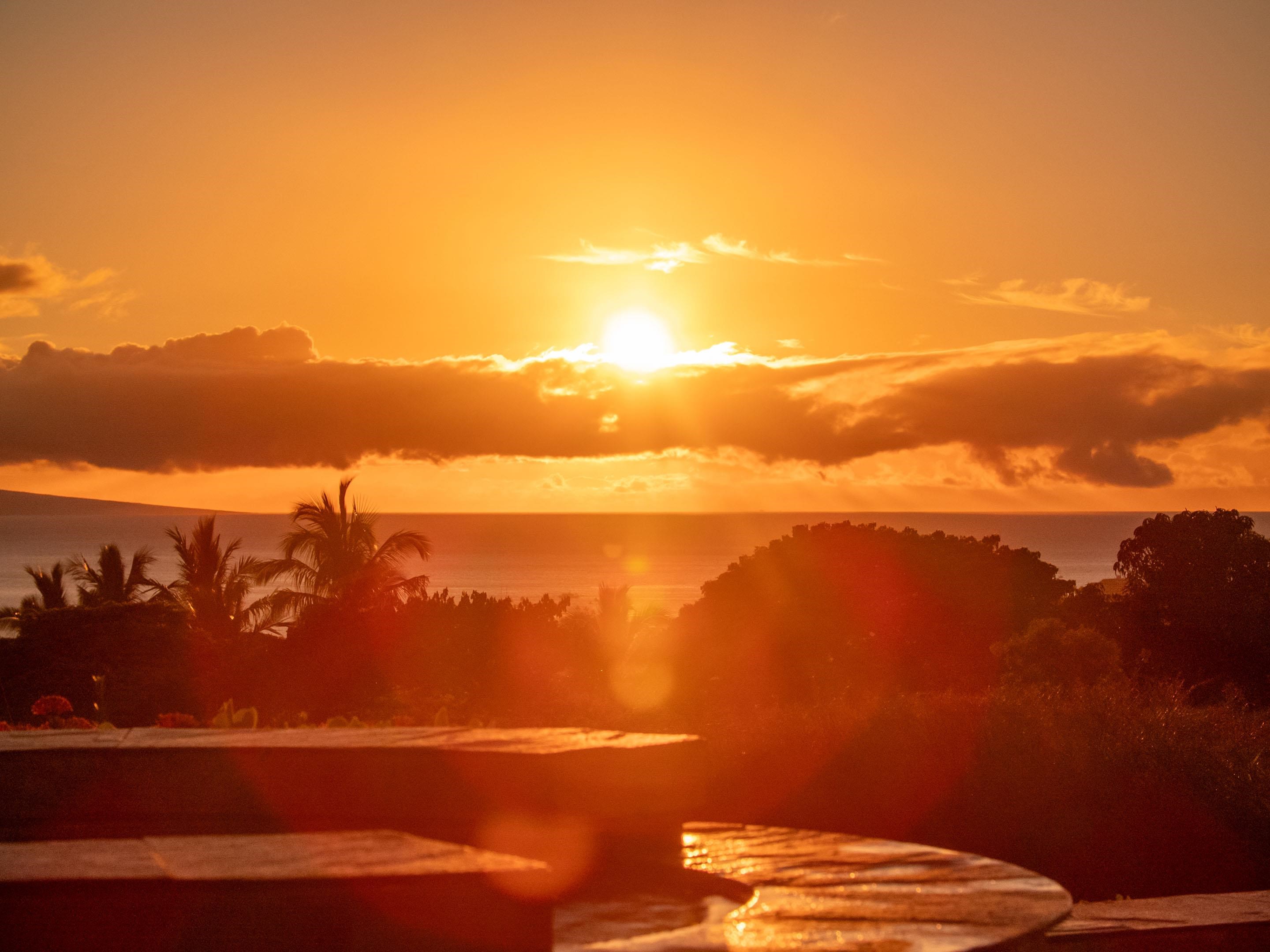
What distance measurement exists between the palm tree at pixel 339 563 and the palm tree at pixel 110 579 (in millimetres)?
8275

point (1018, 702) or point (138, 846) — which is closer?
point (138, 846)

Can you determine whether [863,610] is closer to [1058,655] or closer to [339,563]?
[1058,655]

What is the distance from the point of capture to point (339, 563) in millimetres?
26625

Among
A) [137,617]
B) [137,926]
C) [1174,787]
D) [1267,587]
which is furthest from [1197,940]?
[1267,587]

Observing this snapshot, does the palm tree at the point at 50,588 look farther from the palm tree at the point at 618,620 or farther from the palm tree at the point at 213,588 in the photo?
the palm tree at the point at 618,620

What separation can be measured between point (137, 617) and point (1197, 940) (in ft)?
84.6

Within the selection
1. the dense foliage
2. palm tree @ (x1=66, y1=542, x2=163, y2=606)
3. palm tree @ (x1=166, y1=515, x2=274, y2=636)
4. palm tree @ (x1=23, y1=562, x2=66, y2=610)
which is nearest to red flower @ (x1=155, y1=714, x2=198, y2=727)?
the dense foliage

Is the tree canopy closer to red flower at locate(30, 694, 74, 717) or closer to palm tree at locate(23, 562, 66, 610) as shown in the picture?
red flower at locate(30, 694, 74, 717)

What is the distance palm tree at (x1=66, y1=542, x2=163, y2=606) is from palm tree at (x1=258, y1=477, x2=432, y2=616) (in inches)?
326

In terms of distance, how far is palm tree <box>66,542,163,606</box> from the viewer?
109 ft

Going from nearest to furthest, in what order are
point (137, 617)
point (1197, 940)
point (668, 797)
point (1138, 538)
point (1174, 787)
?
point (668, 797) < point (1197, 940) < point (1174, 787) < point (137, 617) < point (1138, 538)

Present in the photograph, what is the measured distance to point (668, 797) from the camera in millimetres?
5422

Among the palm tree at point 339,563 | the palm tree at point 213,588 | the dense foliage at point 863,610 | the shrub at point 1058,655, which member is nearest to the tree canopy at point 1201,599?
the dense foliage at point 863,610

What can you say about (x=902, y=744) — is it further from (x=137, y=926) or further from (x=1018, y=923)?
(x=137, y=926)
